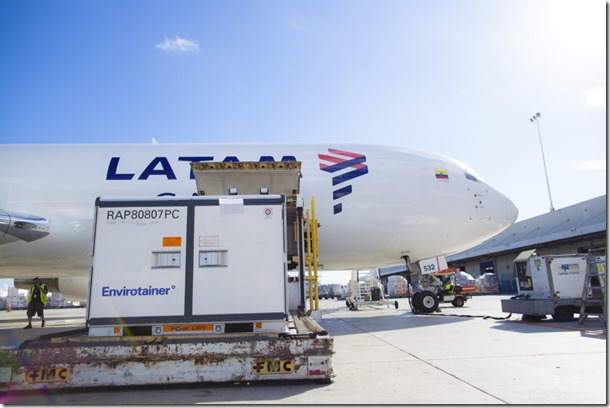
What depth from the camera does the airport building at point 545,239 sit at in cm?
3291

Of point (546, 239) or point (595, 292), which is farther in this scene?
point (546, 239)

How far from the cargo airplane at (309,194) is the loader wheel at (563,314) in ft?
9.49

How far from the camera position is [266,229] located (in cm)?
503

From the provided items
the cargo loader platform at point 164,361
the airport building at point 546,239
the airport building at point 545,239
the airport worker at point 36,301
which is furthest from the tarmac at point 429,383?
the airport building at point 546,239

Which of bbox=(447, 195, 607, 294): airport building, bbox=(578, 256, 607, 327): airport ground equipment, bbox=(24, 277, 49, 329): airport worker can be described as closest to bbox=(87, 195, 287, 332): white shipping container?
bbox=(578, 256, 607, 327): airport ground equipment

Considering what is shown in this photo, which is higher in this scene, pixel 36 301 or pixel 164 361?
pixel 36 301

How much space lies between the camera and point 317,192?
10.9 m

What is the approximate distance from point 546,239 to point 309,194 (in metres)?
33.2

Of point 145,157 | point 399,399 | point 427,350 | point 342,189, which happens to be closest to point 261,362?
point 399,399

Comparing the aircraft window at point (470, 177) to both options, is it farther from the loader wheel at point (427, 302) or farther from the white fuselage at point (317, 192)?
the loader wheel at point (427, 302)

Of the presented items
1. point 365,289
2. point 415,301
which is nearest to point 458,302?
point 365,289

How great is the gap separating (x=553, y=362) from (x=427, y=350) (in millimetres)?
1776

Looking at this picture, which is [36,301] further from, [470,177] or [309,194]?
[470,177]

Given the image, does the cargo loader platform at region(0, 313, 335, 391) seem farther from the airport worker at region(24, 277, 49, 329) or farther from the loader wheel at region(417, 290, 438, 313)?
the airport worker at region(24, 277, 49, 329)
